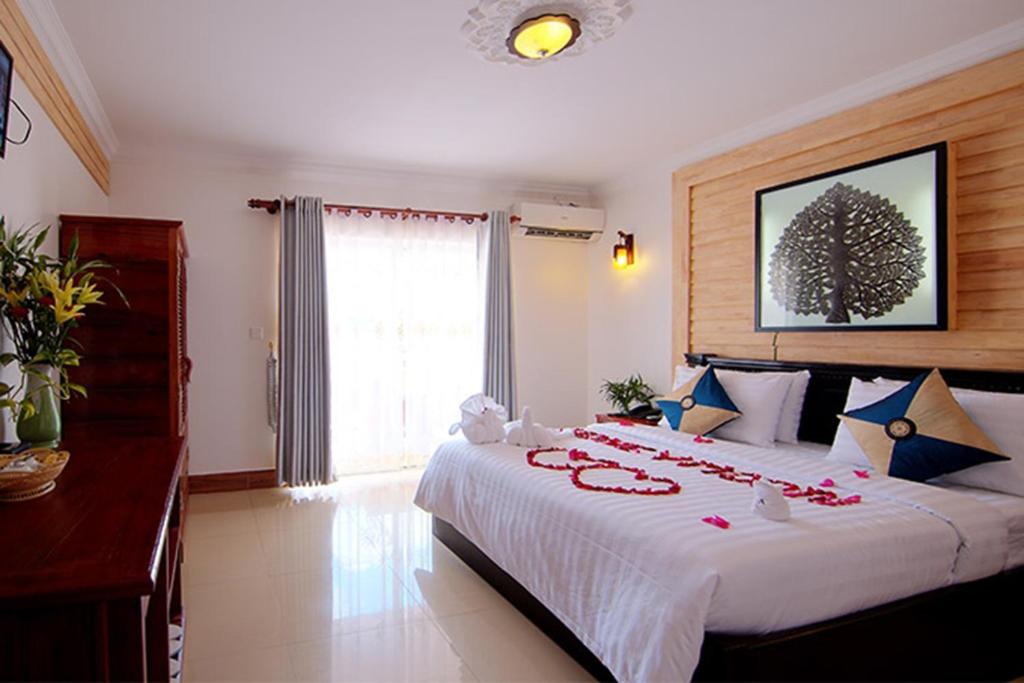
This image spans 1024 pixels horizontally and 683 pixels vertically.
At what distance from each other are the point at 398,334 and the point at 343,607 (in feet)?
9.04

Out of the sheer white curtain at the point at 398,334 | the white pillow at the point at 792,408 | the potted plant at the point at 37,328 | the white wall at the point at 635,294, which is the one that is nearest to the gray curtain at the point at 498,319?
the sheer white curtain at the point at 398,334

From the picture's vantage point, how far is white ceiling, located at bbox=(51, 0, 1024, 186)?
260 centimetres

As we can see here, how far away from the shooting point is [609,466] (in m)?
2.81

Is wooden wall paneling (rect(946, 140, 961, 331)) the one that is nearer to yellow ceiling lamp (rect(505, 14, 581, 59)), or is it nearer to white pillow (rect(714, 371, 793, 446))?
white pillow (rect(714, 371, 793, 446))

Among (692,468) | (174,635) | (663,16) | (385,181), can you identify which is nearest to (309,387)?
(385,181)

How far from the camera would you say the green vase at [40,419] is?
6.56 feet

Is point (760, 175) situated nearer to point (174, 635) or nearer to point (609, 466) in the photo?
point (609, 466)

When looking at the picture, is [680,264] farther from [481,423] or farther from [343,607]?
[343,607]

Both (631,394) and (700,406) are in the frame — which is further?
(631,394)

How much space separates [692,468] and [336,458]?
3231 mm

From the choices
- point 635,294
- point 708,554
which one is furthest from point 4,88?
point 635,294

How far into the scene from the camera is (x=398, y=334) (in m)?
5.20

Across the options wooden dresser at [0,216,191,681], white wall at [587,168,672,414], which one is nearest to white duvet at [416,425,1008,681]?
wooden dresser at [0,216,191,681]

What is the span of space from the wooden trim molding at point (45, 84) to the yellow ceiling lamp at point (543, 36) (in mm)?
1928
